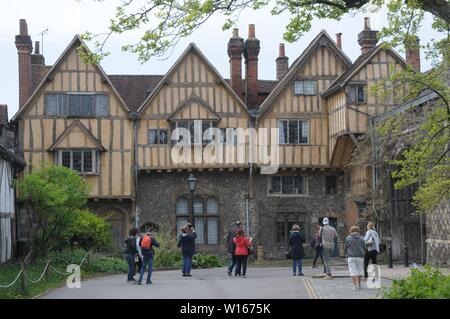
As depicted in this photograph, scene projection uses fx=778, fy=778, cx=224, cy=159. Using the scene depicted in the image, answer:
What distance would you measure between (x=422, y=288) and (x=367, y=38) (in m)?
27.4

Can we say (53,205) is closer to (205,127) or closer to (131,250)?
(131,250)

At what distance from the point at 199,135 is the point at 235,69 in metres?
4.45

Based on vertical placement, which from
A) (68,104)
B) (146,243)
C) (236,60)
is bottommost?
(146,243)

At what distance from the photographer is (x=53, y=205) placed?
82.8 ft

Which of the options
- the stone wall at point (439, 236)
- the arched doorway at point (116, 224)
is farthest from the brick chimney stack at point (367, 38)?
the arched doorway at point (116, 224)

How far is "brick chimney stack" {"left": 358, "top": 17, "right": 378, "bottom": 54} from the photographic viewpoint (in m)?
37.6

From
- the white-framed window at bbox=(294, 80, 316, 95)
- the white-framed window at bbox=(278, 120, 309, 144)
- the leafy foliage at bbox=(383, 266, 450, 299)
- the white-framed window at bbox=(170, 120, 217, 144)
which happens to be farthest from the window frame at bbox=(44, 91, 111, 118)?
the leafy foliage at bbox=(383, 266, 450, 299)

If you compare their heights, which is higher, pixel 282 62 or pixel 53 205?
pixel 282 62

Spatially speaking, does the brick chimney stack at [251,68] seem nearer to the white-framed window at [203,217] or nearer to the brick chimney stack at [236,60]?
the brick chimney stack at [236,60]

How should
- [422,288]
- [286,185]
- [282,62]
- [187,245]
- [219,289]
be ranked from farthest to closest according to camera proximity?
[282,62], [286,185], [187,245], [219,289], [422,288]

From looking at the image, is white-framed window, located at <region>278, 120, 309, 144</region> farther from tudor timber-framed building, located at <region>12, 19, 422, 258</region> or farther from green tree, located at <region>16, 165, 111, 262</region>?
green tree, located at <region>16, 165, 111, 262</region>

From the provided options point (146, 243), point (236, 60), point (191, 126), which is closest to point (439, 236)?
point (146, 243)
